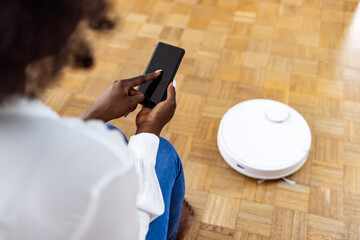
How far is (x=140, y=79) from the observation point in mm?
A: 918

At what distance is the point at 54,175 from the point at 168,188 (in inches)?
18.2

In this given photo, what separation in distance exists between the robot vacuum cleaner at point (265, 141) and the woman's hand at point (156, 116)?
39cm

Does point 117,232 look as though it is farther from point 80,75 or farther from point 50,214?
point 80,75

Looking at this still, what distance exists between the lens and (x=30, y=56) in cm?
41

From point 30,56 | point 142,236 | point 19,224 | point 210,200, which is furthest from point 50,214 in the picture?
point 210,200

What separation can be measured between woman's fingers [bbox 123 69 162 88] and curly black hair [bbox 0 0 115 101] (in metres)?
0.41

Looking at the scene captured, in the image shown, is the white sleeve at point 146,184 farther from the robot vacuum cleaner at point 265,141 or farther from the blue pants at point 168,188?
the robot vacuum cleaner at point 265,141

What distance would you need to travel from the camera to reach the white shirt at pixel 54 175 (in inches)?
15.6

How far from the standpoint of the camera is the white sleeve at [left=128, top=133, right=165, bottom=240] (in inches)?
26.5

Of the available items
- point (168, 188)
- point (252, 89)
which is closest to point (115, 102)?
point (168, 188)

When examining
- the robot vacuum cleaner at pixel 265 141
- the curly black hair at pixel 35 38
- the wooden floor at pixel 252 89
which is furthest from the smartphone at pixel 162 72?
the curly black hair at pixel 35 38

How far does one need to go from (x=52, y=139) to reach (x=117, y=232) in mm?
152

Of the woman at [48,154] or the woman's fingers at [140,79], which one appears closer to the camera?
the woman at [48,154]

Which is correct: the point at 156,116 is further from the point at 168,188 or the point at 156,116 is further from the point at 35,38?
the point at 35,38
